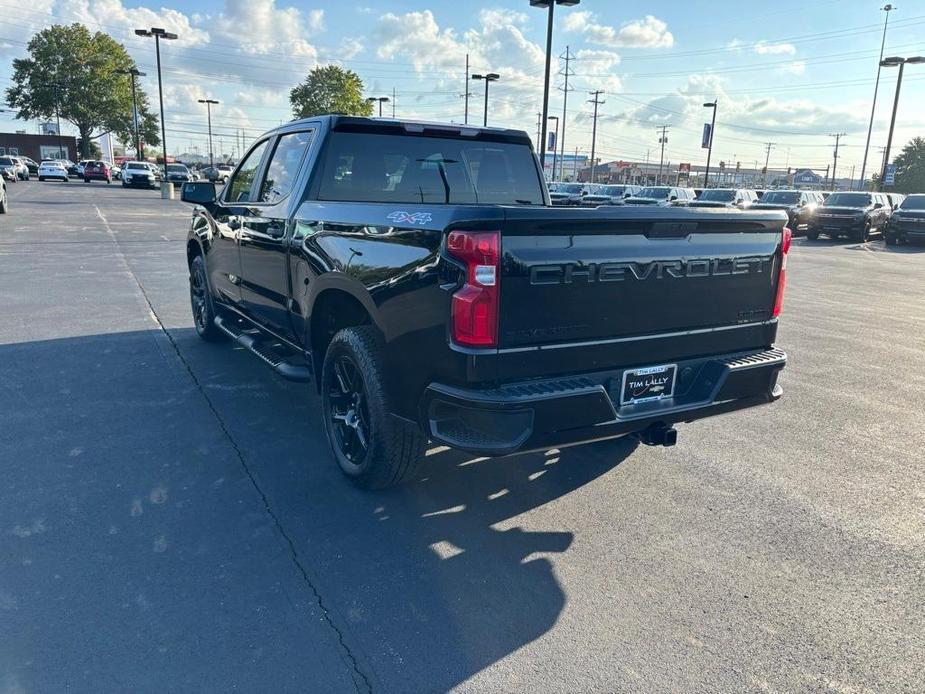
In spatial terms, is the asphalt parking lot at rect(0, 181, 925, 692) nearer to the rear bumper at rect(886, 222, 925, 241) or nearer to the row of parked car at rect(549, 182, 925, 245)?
the row of parked car at rect(549, 182, 925, 245)

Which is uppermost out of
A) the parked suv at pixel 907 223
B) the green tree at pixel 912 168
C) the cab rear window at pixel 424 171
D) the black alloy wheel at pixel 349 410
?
the green tree at pixel 912 168

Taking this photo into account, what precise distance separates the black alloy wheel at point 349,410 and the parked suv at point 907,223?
24.7 m

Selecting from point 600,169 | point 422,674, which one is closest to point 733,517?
point 422,674

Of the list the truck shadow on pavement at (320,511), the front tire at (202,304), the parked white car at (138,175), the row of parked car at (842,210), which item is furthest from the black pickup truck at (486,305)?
the parked white car at (138,175)

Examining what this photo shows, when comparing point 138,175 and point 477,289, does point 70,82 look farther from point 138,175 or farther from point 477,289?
point 477,289

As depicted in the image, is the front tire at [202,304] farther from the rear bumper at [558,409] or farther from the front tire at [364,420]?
the rear bumper at [558,409]

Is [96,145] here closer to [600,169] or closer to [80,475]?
[600,169]

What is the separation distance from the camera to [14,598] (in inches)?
110

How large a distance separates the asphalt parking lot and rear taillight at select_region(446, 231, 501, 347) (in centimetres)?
110

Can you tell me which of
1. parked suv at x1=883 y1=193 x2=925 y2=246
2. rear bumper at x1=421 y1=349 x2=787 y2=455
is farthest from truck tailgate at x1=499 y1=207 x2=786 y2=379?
parked suv at x1=883 y1=193 x2=925 y2=246

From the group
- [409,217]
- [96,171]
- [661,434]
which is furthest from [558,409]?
[96,171]

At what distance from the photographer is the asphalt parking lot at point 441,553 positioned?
251cm

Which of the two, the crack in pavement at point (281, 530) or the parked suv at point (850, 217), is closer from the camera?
the crack in pavement at point (281, 530)

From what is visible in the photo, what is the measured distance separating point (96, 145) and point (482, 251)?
102321mm
